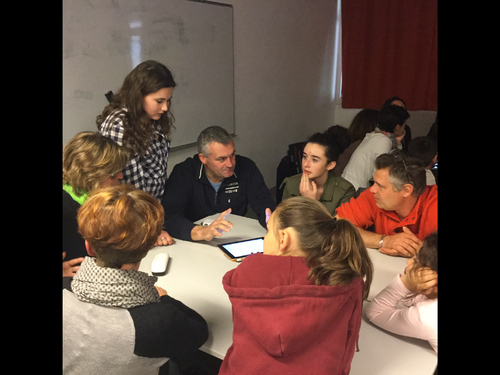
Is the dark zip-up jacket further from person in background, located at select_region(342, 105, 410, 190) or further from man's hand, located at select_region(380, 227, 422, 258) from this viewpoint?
person in background, located at select_region(342, 105, 410, 190)

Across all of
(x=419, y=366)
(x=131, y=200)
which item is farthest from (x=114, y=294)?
(x=419, y=366)

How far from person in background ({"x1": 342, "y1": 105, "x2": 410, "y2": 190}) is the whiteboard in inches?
52.0

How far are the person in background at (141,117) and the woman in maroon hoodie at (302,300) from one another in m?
1.29

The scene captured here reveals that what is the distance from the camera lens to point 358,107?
5820 mm

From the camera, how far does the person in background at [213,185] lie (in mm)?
2447

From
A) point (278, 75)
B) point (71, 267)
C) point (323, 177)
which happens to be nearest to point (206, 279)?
point (71, 267)

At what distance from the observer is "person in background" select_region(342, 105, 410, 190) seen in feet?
11.3

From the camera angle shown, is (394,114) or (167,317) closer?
(167,317)

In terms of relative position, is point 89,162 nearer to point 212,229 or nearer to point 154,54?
point 212,229

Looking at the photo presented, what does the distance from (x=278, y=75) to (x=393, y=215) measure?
10.0 feet

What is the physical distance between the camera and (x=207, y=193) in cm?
260
